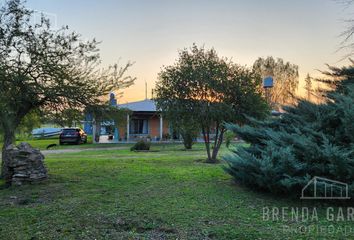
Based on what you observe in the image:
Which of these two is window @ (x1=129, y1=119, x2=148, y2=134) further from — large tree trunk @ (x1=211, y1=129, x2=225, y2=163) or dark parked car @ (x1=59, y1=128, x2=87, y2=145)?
large tree trunk @ (x1=211, y1=129, x2=225, y2=163)

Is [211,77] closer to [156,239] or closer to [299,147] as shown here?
[299,147]

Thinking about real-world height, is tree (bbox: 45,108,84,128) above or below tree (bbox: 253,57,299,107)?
below

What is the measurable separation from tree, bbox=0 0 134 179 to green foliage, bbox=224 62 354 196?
386cm

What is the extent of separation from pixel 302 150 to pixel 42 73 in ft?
20.2

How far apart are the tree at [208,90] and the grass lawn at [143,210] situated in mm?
5257

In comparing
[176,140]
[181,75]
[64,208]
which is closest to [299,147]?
[64,208]

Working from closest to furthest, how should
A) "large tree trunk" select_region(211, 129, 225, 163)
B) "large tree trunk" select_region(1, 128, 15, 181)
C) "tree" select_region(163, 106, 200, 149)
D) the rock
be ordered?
1. the rock
2. "large tree trunk" select_region(1, 128, 15, 181)
3. "tree" select_region(163, 106, 200, 149)
4. "large tree trunk" select_region(211, 129, 225, 163)

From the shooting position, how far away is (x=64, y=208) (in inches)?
244

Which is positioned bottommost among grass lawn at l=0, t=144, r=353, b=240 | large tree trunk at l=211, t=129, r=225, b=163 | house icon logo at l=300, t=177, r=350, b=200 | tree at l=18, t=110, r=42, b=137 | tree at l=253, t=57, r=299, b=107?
grass lawn at l=0, t=144, r=353, b=240

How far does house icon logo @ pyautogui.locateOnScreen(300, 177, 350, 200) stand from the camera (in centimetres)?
610

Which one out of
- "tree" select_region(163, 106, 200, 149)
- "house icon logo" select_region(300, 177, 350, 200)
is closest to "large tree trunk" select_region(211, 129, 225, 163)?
"tree" select_region(163, 106, 200, 149)

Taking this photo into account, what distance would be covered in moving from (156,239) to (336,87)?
6.44 m

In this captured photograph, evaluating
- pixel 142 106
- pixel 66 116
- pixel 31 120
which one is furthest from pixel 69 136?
pixel 66 116

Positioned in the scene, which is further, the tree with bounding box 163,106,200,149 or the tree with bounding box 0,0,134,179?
the tree with bounding box 163,106,200,149
